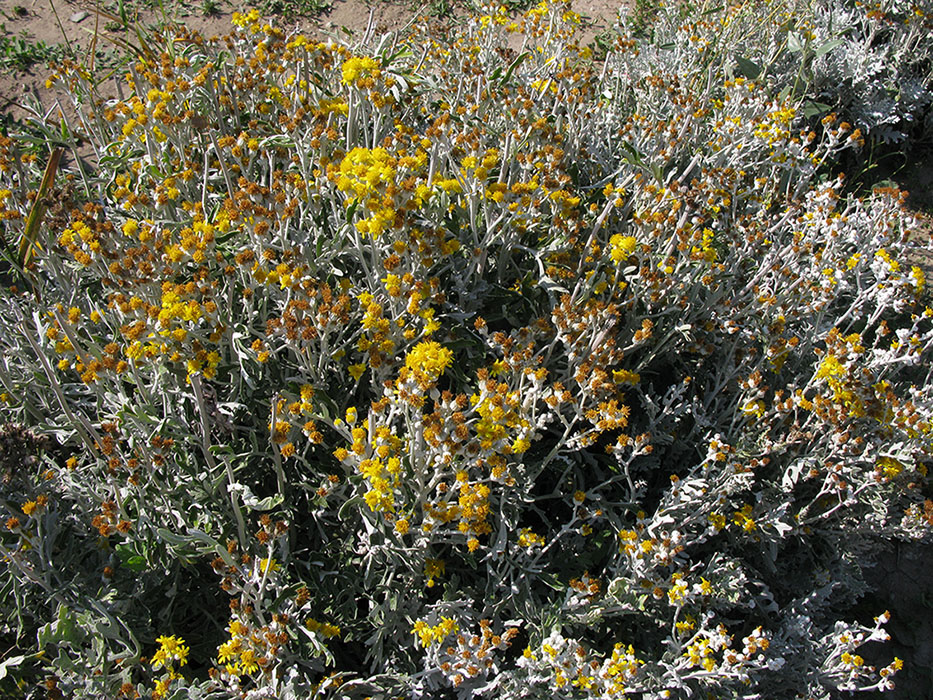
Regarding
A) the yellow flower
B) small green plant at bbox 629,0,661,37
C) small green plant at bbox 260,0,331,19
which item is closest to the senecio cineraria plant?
the yellow flower

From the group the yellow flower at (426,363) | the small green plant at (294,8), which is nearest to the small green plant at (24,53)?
the small green plant at (294,8)

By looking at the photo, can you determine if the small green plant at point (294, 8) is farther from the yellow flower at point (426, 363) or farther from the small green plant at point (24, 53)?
the yellow flower at point (426, 363)

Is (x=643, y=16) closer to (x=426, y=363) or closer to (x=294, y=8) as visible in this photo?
(x=294, y=8)

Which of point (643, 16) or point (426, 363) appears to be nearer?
point (426, 363)

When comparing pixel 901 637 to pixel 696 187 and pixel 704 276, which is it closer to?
pixel 704 276

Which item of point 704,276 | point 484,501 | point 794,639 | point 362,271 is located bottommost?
point 794,639

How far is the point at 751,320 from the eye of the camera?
3.29 m

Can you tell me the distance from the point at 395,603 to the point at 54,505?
4.14 feet

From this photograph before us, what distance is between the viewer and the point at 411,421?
2.18 m

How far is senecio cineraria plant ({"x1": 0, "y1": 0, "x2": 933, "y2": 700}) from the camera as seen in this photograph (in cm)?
216

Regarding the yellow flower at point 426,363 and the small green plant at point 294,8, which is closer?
the yellow flower at point 426,363

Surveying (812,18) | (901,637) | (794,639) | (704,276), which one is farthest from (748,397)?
(812,18)

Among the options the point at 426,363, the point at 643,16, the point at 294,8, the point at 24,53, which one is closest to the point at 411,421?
the point at 426,363

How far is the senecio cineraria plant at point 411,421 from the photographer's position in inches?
84.9
